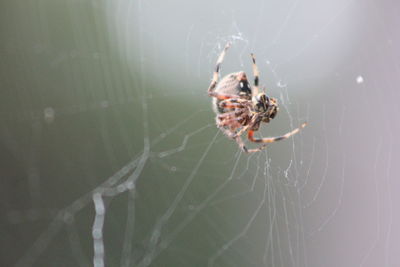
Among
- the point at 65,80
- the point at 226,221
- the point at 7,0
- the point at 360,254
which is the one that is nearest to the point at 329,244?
the point at 360,254

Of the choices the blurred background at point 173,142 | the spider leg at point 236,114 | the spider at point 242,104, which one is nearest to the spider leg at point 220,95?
the spider at point 242,104

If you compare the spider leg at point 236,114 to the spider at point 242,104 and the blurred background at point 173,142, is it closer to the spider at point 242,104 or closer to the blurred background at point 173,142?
the spider at point 242,104

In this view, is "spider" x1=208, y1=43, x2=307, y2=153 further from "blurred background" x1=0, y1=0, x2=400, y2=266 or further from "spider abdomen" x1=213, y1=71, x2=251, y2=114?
"blurred background" x1=0, y1=0, x2=400, y2=266

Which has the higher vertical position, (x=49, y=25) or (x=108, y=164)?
(x=49, y=25)

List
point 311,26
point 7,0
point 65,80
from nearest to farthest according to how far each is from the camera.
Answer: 1. point 7,0
2. point 65,80
3. point 311,26

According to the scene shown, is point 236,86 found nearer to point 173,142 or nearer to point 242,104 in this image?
point 242,104

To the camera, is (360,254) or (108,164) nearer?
(108,164)

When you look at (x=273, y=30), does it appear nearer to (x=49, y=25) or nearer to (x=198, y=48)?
(x=198, y=48)
